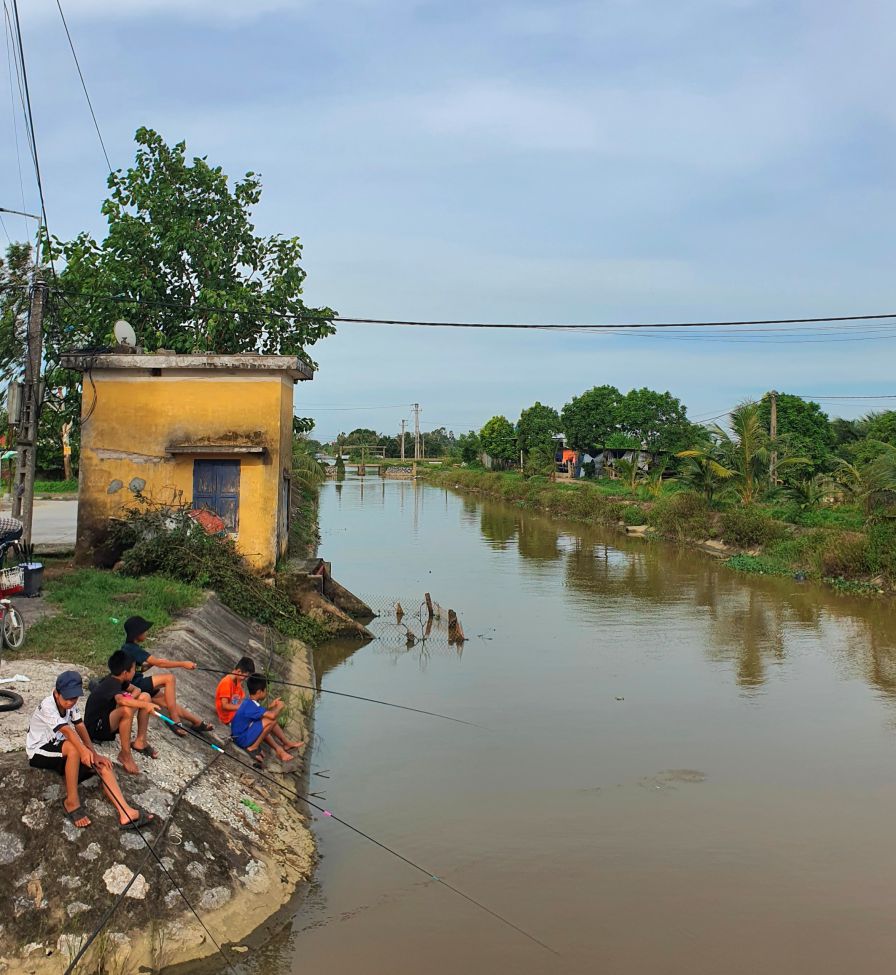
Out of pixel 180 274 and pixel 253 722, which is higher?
pixel 180 274

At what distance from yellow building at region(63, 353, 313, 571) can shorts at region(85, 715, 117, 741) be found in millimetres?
9349

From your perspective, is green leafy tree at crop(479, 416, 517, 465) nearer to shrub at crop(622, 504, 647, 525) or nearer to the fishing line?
shrub at crop(622, 504, 647, 525)

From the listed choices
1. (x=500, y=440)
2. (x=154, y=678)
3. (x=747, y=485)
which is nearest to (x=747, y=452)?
(x=747, y=485)

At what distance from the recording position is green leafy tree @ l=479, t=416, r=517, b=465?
6806 centimetres

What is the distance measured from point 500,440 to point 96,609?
2302 inches

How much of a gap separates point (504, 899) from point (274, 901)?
1.83 meters

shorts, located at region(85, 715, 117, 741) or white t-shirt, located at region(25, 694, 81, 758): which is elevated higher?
white t-shirt, located at region(25, 694, 81, 758)

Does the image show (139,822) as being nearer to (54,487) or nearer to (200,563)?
(200,563)

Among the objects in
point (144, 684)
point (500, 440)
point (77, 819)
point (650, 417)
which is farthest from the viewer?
point (500, 440)

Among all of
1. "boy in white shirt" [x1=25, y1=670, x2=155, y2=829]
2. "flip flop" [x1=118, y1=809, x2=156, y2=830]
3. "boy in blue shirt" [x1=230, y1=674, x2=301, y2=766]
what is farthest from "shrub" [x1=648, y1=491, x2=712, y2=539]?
"boy in white shirt" [x1=25, y1=670, x2=155, y2=829]

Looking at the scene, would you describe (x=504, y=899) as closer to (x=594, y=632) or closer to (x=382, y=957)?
(x=382, y=957)

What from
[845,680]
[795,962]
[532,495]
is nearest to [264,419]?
[845,680]

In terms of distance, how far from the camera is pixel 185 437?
53.9 ft

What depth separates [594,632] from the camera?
17.8m
